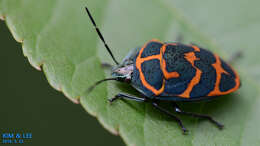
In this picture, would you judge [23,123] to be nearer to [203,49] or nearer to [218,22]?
[203,49]

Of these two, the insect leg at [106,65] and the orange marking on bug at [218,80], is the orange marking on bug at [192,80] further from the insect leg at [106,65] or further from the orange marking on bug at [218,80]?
the insect leg at [106,65]

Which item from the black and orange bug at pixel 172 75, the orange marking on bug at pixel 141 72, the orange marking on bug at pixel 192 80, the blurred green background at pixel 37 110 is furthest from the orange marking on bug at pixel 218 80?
the blurred green background at pixel 37 110

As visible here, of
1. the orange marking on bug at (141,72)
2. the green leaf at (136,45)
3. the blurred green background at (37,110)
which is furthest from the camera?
the blurred green background at (37,110)

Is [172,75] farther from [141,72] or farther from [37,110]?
[37,110]

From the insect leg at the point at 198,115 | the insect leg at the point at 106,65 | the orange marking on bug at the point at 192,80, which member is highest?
the insect leg at the point at 106,65

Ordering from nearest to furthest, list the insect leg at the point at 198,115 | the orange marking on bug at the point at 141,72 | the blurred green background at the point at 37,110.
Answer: the orange marking on bug at the point at 141,72 < the insect leg at the point at 198,115 < the blurred green background at the point at 37,110

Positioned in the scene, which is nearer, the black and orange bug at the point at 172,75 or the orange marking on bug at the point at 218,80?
the black and orange bug at the point at 172,75
